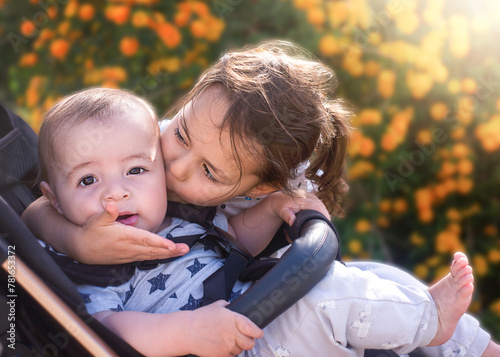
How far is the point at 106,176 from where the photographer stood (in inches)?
63.2

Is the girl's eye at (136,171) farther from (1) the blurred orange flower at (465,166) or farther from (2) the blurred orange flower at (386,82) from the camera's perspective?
(1) the blurred orange flower at (465,166)

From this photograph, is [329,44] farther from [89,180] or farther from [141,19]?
[89,180]

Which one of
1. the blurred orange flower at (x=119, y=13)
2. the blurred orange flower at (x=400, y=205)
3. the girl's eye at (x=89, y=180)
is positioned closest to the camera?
the girl's eye at (x=89, y=180)

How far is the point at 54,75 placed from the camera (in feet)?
10.6

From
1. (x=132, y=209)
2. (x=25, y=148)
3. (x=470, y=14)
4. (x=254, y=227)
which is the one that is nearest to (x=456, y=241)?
(x=470, y=14)

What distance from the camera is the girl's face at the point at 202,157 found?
1718 mm

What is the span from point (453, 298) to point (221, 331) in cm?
73

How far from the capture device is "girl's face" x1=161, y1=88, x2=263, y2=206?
1.72m

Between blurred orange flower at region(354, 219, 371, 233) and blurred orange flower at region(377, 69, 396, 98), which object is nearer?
blurred orange flower at region(377, 69, 396, 98)

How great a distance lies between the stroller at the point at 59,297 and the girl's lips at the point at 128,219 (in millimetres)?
279
